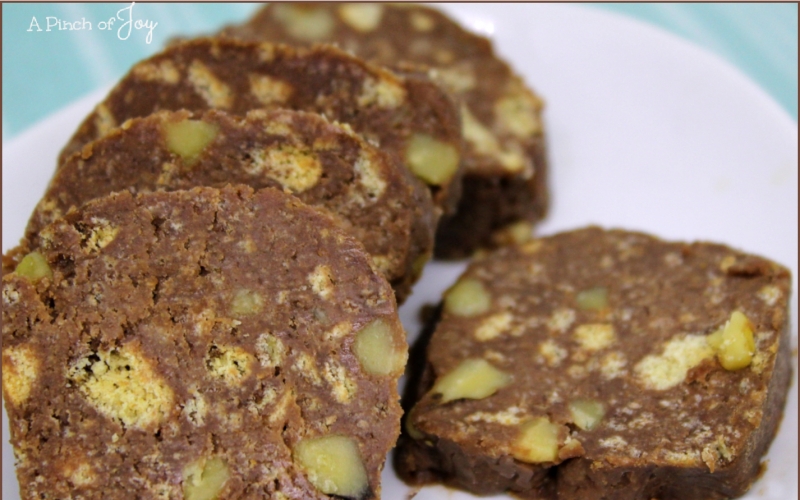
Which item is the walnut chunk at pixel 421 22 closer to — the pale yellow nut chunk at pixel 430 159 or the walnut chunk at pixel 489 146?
the walnut chunk at pixel 489 146

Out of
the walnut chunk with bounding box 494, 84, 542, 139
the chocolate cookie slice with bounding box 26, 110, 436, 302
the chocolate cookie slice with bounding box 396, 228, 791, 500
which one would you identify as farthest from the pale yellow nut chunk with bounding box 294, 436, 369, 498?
the walnut chunk with bounding box 494, 84, 542, 139

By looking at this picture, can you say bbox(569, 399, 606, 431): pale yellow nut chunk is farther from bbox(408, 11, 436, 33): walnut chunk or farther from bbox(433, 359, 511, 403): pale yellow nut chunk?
bbox(408, 11, 436, 33): walnut chunk

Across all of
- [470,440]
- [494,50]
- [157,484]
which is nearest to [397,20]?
[494,50]

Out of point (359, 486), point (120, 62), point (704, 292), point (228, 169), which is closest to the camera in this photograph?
point (359, 486)

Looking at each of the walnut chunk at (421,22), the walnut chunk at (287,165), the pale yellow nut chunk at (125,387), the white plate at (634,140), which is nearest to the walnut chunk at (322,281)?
the walnut chunk at (287,165)

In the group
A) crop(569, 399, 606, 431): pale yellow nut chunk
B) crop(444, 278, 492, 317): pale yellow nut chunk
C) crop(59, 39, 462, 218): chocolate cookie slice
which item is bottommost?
crop(569, 399, 606, 431): pale yellow nut chunk

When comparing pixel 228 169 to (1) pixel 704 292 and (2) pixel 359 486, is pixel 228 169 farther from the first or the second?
(1) pixel 704 292
